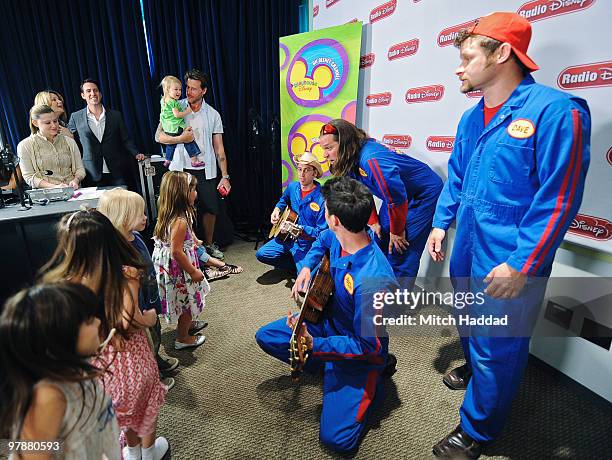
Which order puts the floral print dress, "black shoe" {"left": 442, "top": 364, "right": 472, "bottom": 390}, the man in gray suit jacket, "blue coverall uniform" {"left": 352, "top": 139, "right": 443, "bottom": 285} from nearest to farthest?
"black shoe" {"left": 442, "top": 364, "right": 472, "bottom": 390}, the floral print dress, "blue coverall uniform" {"left": 352, "top": 139, "right": 443, "bottom": 285}, the man in gray suit jacket

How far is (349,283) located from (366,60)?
243 cm

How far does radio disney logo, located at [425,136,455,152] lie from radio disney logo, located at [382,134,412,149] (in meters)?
0.21

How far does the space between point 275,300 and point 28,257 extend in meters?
1.82

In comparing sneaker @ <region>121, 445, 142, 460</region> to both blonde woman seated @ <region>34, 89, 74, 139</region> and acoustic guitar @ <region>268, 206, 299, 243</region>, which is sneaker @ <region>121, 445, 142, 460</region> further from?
blonde woman seated @ <region>34, 89, 74, 139</region>

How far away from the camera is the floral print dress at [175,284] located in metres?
2.15

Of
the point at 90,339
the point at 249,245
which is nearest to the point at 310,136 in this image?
the point at 249,245

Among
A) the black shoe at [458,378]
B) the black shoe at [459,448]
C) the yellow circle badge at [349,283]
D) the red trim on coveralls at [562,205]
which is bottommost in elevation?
the black shoe at [458,378]

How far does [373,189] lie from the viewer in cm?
249

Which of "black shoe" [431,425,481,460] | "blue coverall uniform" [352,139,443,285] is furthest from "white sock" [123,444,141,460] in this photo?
"blue coverall uniform" [352,139,443,285]

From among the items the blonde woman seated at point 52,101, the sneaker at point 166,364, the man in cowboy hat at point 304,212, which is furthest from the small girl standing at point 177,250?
the blonde woman seated at point 52,101

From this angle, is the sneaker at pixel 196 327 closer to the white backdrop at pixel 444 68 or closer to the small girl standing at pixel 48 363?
the small girl standing at pixel 48 363

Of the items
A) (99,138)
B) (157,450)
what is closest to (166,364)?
(157,450)

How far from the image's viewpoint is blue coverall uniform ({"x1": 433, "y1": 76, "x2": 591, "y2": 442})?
1255 millimetres

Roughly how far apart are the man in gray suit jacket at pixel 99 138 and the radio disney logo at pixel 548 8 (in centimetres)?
332
